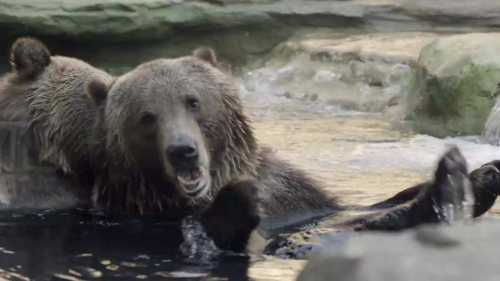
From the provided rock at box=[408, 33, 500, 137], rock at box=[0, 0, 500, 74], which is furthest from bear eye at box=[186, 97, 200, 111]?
rock at box=[0, 0, 500, 74]

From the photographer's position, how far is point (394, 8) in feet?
44.4

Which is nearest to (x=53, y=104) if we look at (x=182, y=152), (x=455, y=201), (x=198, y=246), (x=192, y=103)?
(x=192, y=103)

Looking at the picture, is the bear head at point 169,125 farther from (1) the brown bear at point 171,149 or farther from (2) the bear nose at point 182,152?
(2) the bear nose at point 182,152

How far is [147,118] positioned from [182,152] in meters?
0.48

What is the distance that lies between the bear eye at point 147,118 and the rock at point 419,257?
10.1 feet

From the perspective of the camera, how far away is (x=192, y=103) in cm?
635

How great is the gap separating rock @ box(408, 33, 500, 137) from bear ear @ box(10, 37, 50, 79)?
3.95 metres

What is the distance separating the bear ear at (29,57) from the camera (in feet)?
23.0

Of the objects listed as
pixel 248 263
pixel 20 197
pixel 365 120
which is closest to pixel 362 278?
pixel 248 263

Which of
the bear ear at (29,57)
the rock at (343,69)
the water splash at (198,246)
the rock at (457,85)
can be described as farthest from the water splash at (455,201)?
the rock at (343,69)

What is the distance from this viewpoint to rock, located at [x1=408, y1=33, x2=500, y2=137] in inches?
393

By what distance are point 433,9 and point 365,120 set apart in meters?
3.05

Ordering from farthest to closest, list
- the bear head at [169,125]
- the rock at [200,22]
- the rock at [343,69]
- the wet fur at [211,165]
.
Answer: the rock at [200,22] < the rock at [343,69] < the wet fur at [211,165] < the bear head at [169,125]

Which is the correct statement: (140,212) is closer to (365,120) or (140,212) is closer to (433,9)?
(365,120)
